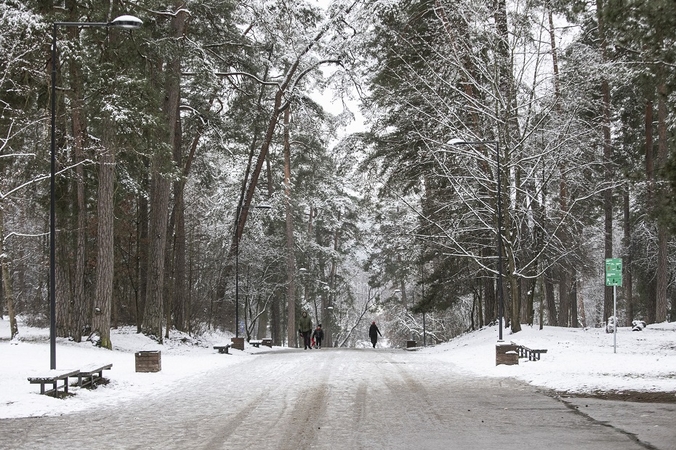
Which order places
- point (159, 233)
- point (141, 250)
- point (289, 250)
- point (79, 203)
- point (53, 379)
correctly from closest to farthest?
point (53, 379) < point (79, 203) < point (159, 233) < point (141, 250) < point (289, 250)

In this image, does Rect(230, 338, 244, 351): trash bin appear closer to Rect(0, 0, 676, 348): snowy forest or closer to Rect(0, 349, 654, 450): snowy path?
Rect(0, 0, 676, 348): snowy forest

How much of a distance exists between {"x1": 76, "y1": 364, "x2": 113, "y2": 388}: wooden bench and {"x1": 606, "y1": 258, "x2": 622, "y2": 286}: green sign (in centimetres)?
1328

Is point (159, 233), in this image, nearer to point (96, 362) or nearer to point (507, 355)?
point (96, 362)

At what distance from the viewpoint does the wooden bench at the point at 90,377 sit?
Result: 13102mm

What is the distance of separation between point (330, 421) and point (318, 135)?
29270 millimetres

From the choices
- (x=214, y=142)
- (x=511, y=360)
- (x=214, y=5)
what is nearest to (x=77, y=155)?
(x=214, y=5)

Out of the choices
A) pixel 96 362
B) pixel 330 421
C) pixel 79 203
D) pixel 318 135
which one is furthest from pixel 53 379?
pixel 318 135

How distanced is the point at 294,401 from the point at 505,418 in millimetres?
3446

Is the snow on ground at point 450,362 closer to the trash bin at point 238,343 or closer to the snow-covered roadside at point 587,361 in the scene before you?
the snow-covered roadside at point 587,361

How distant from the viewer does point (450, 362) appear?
21734 mm

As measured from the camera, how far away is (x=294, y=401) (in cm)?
1208

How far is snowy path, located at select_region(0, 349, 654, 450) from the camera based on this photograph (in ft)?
27.8

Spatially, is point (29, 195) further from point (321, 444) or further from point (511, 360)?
point (321, 444)

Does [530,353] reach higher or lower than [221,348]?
higher
